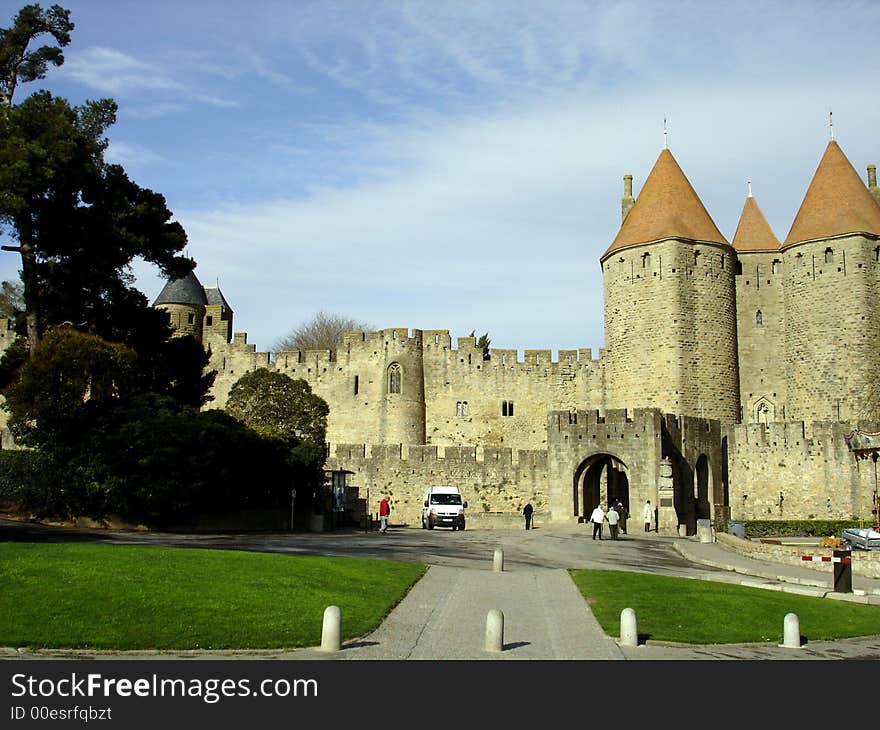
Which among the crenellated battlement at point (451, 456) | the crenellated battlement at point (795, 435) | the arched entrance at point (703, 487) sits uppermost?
the crenellated battlement at point (795, 435)

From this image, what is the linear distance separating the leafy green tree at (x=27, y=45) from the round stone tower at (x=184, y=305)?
26.5 metres

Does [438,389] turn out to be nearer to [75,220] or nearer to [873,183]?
[873,183]

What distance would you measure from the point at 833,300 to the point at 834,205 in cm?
444

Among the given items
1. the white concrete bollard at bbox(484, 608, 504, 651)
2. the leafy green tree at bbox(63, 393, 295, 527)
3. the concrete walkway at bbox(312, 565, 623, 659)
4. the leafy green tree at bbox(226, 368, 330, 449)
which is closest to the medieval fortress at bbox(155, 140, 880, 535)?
the leafy green tree at bbox(226, 368, 330, 449)

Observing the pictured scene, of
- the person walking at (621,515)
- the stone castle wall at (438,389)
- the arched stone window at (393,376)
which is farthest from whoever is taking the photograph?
the arched stone window at (393,376)

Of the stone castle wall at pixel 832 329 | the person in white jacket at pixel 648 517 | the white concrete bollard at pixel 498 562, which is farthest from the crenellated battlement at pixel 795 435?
the white concrete bollard at pixel 498 562

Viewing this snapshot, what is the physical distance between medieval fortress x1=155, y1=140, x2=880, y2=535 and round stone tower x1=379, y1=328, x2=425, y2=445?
7 cm

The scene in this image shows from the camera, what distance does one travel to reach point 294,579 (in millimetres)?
15828

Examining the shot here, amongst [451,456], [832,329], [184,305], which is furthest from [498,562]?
[184,305]

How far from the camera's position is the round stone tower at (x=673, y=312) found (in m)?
44.8

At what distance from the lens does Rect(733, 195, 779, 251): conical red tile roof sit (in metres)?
48.3

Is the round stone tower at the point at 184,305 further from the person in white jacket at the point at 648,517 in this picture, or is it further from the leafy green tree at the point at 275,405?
the person in white jacket at the point at 648,517

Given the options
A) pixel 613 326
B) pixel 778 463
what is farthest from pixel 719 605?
pixel 613 326

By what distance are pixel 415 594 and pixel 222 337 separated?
41.5 m
